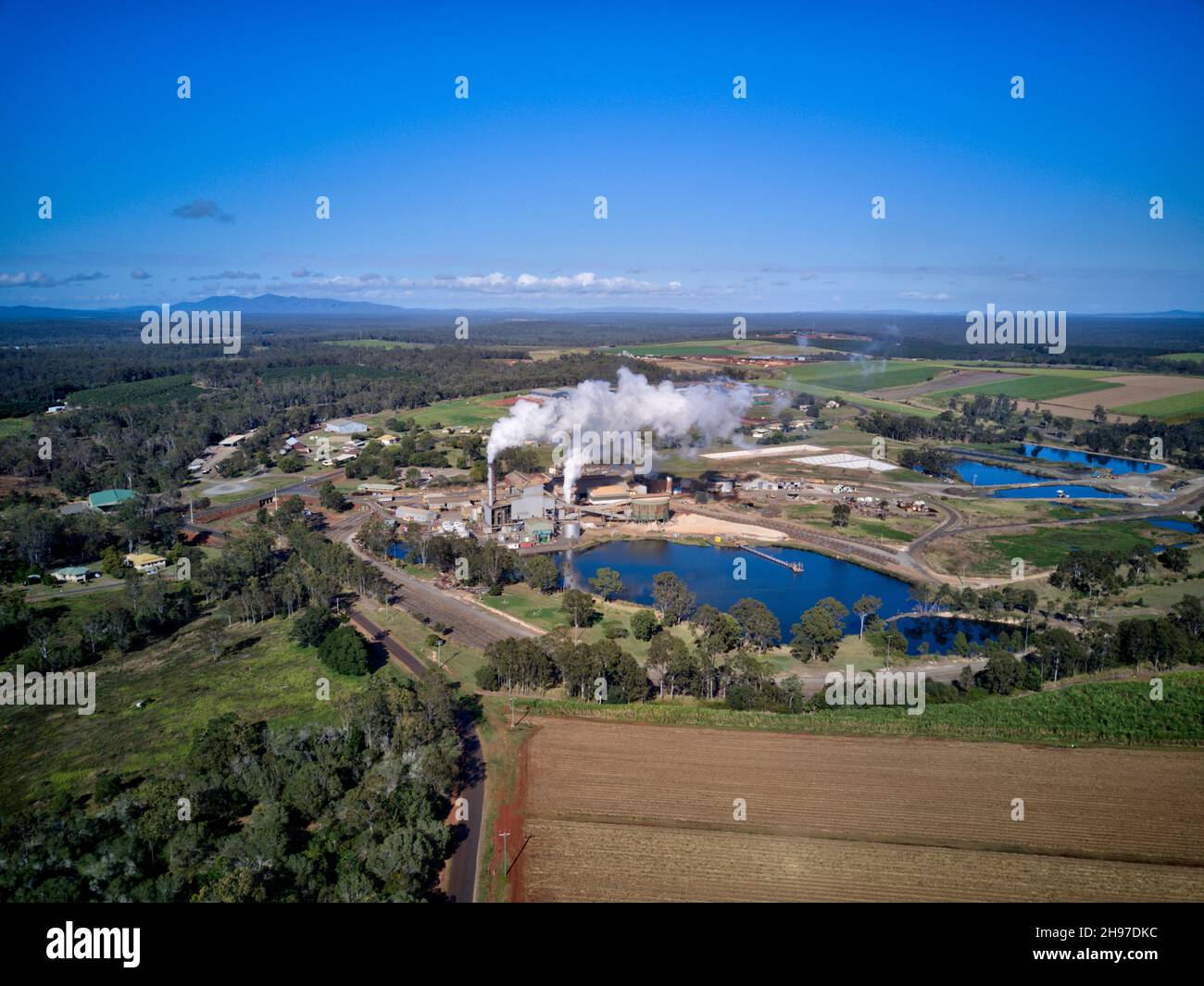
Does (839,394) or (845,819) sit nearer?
(845,819)

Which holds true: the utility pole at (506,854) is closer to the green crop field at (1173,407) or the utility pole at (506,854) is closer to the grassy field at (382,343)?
the green crop field at (1173,407)

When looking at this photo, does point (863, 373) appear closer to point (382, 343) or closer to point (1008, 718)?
point (1008, 718)

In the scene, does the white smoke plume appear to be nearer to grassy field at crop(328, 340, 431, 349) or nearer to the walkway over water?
the walkway over water

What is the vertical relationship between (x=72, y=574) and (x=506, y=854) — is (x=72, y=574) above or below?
above

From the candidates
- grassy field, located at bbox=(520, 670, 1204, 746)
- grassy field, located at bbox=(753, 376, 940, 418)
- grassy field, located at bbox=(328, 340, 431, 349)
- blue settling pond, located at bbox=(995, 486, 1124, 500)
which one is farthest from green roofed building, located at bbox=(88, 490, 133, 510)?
grassy field, located at bbox=(328, 340, 431, 349)

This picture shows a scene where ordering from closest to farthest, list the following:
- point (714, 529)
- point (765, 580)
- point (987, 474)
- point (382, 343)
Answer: point (765, 580) → point (714, 529) → point (987, 474) → point (382, 343)

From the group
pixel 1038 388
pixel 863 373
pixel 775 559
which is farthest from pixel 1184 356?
pixel 775 559

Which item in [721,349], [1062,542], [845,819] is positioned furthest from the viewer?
[721,349]
